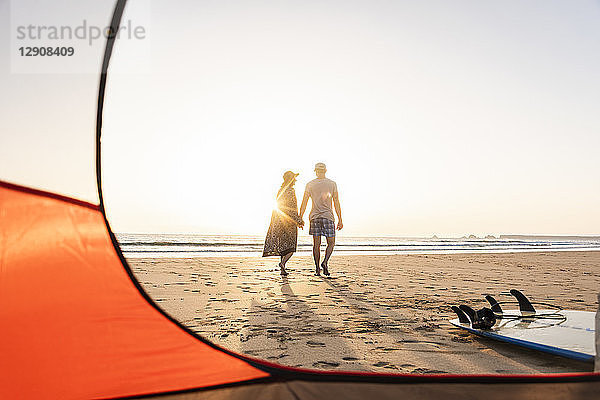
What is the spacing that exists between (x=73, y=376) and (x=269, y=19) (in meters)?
2.69

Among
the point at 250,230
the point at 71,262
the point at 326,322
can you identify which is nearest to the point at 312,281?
the point at 326,322

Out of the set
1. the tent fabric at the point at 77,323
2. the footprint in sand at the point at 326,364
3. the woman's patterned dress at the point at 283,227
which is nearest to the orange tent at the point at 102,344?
the tent fabric at the point at 77,323

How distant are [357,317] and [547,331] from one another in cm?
118

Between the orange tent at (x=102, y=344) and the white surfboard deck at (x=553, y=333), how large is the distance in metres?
0.70

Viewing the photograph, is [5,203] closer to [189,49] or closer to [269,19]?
[189,49]

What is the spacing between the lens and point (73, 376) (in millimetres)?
1397

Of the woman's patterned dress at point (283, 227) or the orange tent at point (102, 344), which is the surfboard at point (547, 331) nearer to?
the orange tent at point (102, 344)

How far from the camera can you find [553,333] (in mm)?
2314

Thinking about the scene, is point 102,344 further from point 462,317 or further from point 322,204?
point 322,204

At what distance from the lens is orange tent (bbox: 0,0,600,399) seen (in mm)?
1362

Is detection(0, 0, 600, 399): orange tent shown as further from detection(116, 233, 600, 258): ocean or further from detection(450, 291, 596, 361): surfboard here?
detection(116, 233, 600, 258): ocean

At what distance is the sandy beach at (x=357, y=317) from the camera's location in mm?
1996

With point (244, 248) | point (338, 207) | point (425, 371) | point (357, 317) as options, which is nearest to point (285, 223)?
point (338, 207)

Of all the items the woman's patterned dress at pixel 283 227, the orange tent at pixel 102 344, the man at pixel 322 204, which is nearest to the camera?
the orange tent at pixel 102 344
